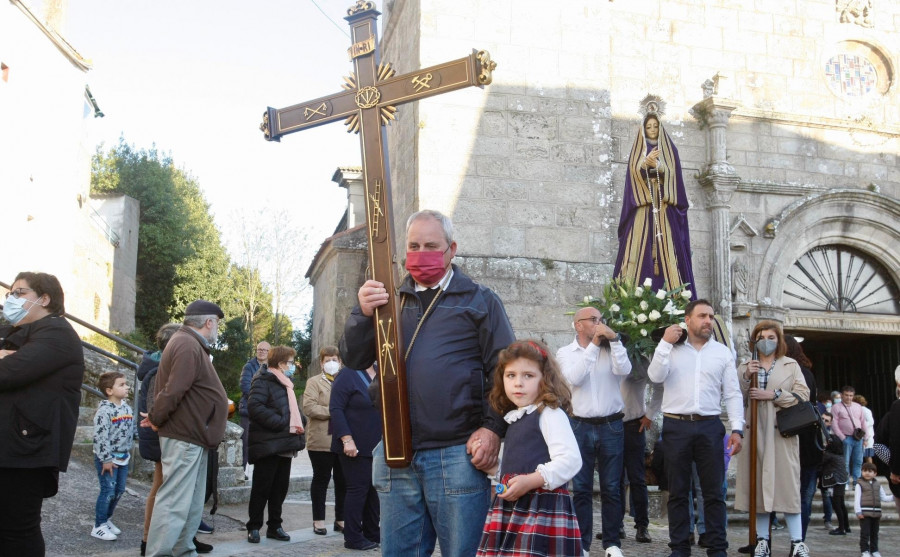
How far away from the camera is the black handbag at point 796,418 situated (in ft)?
21.1

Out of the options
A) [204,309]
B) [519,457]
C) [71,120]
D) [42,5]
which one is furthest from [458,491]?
[42,5]

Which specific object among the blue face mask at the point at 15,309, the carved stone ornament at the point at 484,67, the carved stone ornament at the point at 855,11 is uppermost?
the carved stone ornament at the point at 855,11

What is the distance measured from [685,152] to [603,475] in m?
7.39

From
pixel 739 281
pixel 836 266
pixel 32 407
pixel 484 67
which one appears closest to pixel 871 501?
pixel 484 67

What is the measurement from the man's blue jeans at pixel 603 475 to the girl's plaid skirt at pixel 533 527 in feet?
8.56

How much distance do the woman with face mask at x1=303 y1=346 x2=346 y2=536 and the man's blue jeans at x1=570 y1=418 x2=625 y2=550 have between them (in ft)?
7.17

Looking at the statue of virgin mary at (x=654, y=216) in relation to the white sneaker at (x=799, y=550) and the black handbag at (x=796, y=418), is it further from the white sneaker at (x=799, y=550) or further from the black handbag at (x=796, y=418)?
the white sneaker at (x=799, y=550)

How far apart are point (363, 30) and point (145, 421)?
386cm

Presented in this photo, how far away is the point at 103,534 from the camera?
6.62m

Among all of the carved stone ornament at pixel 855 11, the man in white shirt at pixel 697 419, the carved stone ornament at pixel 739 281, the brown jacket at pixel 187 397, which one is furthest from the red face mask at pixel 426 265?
the carved stone ornament at pixel 855 11

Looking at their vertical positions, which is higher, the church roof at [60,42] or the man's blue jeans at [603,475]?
the church roof at [60,42]

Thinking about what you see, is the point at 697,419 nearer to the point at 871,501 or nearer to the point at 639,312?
the point at 639,312

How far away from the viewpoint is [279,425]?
707cm

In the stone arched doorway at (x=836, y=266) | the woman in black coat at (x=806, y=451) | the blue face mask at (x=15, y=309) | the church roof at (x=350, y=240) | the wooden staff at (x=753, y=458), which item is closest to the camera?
the blue face mask at (x=15, y=309)
